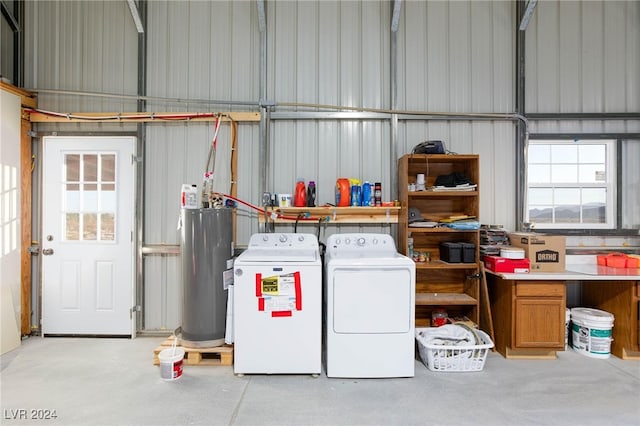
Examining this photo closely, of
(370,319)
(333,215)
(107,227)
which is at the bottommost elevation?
(370,319)

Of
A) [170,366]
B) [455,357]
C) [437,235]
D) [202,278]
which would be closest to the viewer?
[170,366]

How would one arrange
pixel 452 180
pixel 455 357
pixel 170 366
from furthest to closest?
pixel 452 180
pixel 455 357
pixel 170 366

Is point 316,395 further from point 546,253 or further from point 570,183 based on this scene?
point 570,183

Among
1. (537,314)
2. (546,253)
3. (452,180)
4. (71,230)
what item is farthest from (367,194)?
(71,230)

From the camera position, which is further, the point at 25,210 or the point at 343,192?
the point at 25,210

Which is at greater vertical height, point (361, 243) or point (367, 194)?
point (367, 194)

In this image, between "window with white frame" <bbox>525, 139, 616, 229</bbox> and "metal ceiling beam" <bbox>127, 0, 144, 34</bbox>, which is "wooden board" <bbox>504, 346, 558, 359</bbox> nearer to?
"window with white frame" <bbox>525, 139, 616, 229</bbox>

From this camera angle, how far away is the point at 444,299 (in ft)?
10.5

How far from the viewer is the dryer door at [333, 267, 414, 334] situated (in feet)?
8.54

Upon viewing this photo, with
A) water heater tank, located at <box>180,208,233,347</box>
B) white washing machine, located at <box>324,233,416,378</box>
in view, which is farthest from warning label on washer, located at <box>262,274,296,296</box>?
water heater tank, located at <box>180,208,233,347</box>

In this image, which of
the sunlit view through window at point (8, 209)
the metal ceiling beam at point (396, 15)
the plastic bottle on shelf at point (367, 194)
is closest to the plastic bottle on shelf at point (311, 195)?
the plastic bottle on shelf at point (367, 194)

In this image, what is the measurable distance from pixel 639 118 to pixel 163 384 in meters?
5.31

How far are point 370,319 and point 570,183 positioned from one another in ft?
9.41

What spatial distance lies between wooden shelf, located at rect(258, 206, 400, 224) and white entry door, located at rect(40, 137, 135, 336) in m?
1.57
